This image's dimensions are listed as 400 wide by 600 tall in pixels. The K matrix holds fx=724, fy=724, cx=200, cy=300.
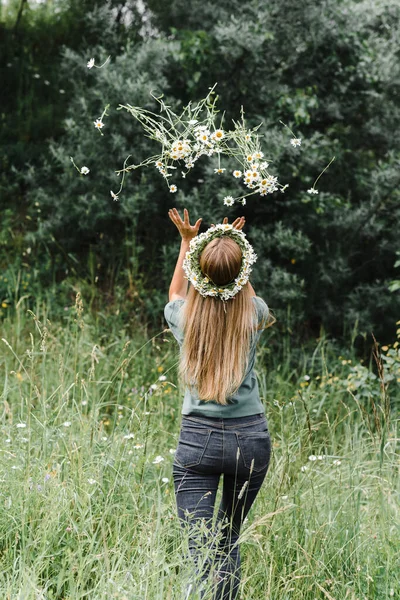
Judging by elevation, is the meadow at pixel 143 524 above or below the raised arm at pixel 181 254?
below

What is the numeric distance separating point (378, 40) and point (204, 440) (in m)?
5.39

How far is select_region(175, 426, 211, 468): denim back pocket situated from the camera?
110 inches

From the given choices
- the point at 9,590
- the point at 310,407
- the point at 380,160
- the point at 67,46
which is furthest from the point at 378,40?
the point at 9,590

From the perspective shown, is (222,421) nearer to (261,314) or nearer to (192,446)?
(192,446)

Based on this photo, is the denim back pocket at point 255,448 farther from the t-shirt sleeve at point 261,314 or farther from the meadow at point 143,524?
the t-shirt sleeve at point 261,314

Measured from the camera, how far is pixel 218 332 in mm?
2877

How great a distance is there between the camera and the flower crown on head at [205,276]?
286 centimetres

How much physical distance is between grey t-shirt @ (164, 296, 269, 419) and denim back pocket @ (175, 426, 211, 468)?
7 centimetres

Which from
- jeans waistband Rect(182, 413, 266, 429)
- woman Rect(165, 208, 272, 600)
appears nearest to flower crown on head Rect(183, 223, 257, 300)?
woman Rect(165, 208, 272, 600)

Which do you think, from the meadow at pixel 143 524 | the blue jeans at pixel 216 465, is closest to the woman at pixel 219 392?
the blue jeans at pixel 216 465

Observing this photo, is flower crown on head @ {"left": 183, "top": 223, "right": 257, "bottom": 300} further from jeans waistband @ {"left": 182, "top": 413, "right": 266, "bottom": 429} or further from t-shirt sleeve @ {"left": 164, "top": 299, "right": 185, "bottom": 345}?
jeans waistband @ {"left": 182, "top": 413, "right": 266, "bottom": 429}

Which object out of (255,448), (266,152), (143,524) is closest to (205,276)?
(255,448)

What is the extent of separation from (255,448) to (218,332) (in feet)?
1.57

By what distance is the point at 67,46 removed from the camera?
24.3ft
